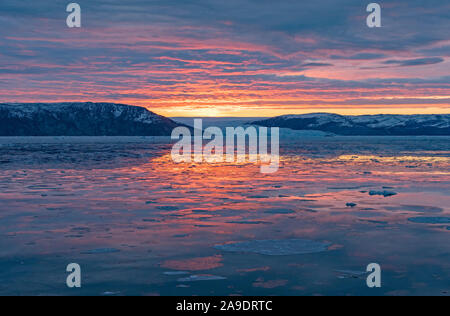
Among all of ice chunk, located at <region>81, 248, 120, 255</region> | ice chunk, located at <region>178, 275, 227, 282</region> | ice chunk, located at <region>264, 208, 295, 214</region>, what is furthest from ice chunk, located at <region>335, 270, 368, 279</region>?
ice chunk, located at <region>264, 208, 295, 214</region>

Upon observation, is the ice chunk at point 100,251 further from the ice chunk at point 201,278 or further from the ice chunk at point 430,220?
the ice chunk at point 430,220

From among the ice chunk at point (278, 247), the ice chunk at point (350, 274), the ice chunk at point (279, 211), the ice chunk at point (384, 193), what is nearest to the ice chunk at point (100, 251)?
the ice chunk at point (278, 247)

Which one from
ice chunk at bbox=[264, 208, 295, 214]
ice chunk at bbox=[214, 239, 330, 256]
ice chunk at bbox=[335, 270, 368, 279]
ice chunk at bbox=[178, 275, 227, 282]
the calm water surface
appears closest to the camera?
the calm water surface

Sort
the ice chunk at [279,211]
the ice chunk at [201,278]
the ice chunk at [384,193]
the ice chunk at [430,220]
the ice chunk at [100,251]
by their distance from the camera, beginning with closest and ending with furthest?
1. the ice chunk at [201,278]
2. the ice chunk at [100,251]
3. the ice chunk at [430,220]
4. the ice chunk at [279,211]
5. the ice chunk at [384,193]

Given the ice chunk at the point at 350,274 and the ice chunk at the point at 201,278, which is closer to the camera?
the ice chunk at the point at 201,278

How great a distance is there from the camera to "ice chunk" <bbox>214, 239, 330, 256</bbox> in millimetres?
7652

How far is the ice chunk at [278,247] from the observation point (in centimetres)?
765

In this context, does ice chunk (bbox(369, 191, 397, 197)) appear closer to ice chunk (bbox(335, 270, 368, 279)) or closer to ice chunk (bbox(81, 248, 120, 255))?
ice chunk (bbox(335, 270, 368, 279))

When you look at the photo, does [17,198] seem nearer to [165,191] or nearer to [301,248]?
[165,191]

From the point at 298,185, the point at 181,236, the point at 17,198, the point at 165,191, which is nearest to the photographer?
the point at 181,236
